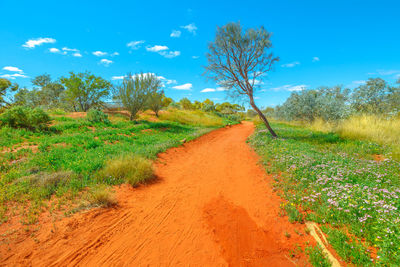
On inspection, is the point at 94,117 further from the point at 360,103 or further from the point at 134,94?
the point at 360,103

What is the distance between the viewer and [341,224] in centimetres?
302

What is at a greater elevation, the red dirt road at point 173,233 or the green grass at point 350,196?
the green grass at point 350,196

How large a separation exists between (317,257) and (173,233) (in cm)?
249

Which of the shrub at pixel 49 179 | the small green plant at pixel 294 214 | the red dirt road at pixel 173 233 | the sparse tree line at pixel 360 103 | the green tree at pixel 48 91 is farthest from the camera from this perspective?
the green tree at pixel 48 91

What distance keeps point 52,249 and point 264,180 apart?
5.48 metres

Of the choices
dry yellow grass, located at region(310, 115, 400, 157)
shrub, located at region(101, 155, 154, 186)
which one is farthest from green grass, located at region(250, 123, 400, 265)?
shrub, located at region(101, 155, 154, 186)

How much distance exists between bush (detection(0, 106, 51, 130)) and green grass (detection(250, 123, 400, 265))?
41.0ft

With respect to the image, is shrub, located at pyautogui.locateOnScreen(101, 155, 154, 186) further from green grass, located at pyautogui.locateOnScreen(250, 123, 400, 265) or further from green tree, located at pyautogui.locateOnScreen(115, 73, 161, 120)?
green tree, located at pyautogui.locateOnScreen(115, 73, 161, 120)

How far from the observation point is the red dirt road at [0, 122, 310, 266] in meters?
2.67

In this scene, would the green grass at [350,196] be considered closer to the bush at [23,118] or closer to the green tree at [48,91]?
the bush at [23,118]

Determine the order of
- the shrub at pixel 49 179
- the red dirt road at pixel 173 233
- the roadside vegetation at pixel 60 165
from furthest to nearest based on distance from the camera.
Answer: the shrub at pixel 49 179
the roadside vegetation at pixel 60 165
the red dirt road at pixel 173 233

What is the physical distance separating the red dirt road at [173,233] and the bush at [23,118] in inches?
336

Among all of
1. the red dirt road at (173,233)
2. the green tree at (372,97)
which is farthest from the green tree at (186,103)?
the red dirt road at (173,233)

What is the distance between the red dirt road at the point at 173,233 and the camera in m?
2.67
